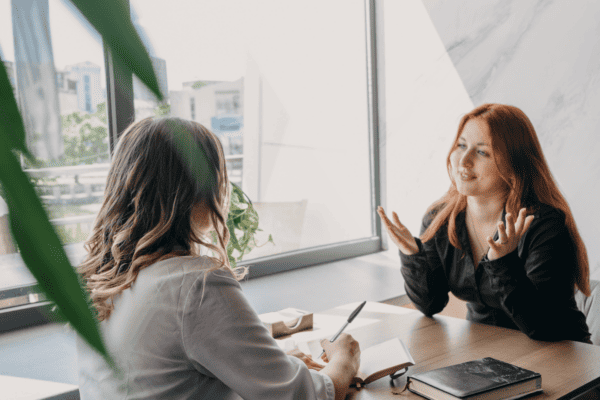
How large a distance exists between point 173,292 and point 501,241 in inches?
37.2

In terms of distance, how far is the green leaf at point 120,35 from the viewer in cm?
12

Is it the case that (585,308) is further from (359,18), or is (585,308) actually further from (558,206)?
(359,18)

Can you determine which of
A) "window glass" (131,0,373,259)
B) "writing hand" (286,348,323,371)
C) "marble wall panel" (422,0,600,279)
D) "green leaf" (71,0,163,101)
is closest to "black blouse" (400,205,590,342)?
"writing hand" (286,348,323,371)

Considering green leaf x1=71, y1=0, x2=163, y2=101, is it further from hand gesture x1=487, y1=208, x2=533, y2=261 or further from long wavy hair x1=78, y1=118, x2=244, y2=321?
hand gesture x1=487, y1=208, x2=533, y2=261

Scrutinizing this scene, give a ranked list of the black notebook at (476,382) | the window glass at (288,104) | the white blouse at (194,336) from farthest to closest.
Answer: the window glass at (288,104) < the black notebook at (476,382) < the white blouse at (194,336)

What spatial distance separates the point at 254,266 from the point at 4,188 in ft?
8.86

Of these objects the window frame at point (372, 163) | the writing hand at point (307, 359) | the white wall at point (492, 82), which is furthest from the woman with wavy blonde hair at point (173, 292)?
the white wall at point (492, 82)

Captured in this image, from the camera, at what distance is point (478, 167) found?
5.74 feet

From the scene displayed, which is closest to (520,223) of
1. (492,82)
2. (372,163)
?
(492,82)

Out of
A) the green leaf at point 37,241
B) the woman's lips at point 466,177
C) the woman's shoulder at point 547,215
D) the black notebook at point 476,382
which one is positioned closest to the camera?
the green leaf at point 37,241

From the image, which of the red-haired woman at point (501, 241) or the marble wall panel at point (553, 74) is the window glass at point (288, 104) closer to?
the marble wall panel at point (553, 74)

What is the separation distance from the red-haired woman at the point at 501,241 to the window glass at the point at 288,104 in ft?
3.87

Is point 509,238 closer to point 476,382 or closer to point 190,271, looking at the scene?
point 476,382

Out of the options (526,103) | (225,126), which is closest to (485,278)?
(526,103)
